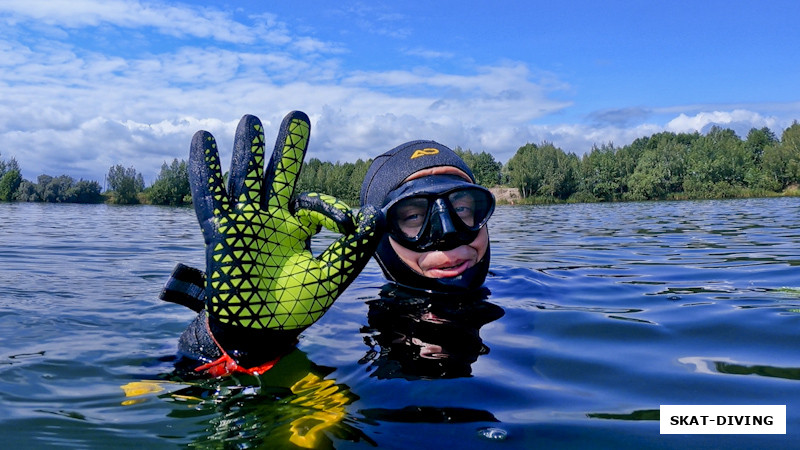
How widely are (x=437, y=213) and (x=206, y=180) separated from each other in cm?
141

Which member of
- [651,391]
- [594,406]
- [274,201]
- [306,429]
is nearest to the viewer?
[306,429]

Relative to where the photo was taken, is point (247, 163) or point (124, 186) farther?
point (124, 186)

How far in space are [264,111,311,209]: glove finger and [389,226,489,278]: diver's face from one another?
1.22 m

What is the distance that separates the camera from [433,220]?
11.1 ft

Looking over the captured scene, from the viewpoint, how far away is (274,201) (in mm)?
2521

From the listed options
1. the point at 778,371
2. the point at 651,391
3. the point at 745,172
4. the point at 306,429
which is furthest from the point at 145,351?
the point at 745,172

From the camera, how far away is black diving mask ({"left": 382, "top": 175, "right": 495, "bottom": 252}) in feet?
11.1

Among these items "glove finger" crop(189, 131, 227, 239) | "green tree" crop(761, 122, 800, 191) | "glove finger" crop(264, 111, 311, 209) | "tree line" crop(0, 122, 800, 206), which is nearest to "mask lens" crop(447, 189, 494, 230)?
"glove finger" crop(264, 111, 311, 209)

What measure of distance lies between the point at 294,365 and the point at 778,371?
2059 mm

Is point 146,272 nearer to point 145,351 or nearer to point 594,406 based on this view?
point 145,351

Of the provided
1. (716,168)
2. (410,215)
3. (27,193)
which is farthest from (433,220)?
(716,168)

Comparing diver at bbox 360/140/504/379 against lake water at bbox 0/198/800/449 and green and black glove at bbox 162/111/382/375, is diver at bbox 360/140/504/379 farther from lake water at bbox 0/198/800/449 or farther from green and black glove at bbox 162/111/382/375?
green and black glove at bbox 162/111/382/375

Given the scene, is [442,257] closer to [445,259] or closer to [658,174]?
[445,259]

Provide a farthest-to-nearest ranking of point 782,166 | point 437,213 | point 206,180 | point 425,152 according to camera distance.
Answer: point 782,166 → point 425,152 → point 437,213 → point 206,180
